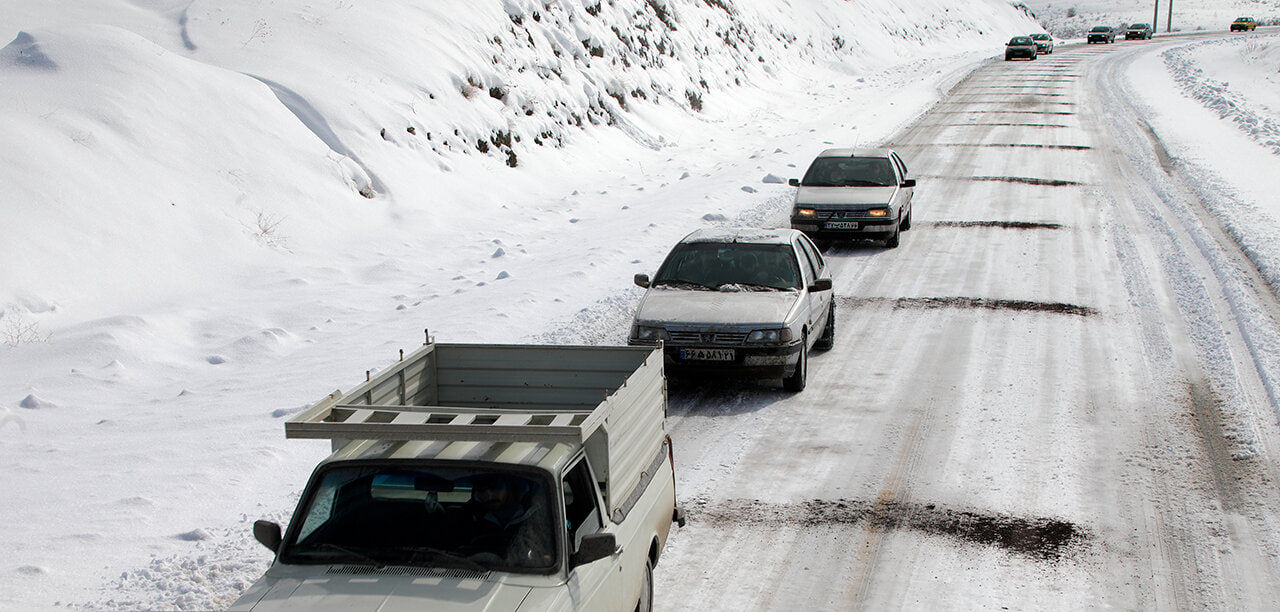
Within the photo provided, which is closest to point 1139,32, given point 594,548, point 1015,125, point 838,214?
point 1015,125

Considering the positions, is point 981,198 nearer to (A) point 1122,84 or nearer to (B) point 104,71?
(B) point 104,71


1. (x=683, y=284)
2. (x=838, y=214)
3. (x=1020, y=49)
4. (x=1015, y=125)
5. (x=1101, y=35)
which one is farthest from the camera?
(x=1101, y=35)

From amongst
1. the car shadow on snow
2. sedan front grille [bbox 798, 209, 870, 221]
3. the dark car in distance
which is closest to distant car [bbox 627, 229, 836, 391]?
the car shadow on snow

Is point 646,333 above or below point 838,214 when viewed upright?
above

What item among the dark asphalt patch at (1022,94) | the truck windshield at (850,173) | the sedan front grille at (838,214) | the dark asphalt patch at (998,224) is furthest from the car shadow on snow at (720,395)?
the dark asphalt patch at (1022,94)

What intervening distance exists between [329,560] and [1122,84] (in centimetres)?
4703

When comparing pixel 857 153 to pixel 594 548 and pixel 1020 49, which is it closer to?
pixel 594 548

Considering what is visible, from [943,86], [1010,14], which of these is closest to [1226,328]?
[943,86]

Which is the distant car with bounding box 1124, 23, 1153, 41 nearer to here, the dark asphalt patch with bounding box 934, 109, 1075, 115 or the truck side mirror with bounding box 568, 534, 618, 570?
the dark asphalt patch with bounding box 934, 109, 1075, 115

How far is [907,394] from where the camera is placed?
10.7 m

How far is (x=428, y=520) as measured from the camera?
5.05 meters

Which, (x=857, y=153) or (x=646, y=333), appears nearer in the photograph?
(x=646, y=333)

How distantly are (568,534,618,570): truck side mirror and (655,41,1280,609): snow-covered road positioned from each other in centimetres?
184

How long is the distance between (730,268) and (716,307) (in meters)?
0.90
